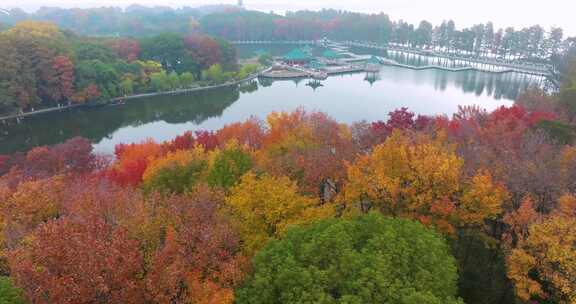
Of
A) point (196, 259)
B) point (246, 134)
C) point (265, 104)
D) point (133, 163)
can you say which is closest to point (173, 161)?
point (133, 163)

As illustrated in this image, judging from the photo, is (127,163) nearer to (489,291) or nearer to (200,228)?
(200,228)

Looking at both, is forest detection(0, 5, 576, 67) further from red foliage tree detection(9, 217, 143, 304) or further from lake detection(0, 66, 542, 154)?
red foliage tree detection(9, 217, 143, 304)

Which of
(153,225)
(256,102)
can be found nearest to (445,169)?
(153,225)

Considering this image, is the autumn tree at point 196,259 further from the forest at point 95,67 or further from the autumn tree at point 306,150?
the forest at point 95,67

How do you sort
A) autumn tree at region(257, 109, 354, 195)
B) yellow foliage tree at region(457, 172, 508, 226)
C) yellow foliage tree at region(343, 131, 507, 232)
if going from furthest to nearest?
autumn tree at region(257, 109, 354, 195) → yellow foliage tree at region(343, 131, 507, 232) → yellow foliage tree at region(457, 172, 508, 226)

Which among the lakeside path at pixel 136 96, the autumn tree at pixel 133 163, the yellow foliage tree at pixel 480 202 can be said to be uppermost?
the yellow foliage tree at pixel 480 202

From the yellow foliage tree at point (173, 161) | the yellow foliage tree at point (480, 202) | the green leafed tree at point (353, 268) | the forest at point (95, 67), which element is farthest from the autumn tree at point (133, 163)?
the forest at point (95, 67)

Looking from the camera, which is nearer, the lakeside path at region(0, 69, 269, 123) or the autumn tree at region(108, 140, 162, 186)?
the autumn tree at region(108, 140, 162, 186)

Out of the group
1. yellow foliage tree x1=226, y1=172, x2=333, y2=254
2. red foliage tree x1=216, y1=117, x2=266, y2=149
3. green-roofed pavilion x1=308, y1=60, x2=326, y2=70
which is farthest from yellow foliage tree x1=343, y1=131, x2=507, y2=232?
green-roofed pavilion x1=308, y1=60, x2=326, y2=70
